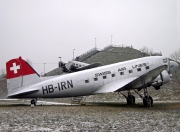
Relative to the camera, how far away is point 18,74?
21516mm

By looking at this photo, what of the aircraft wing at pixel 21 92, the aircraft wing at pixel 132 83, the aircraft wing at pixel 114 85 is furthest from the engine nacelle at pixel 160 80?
the aircraft wing at pixel 21 92

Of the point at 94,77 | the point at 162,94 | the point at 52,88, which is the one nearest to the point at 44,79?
the point at 52,88

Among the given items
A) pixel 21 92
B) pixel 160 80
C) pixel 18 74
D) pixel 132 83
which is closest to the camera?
pixel 21 92

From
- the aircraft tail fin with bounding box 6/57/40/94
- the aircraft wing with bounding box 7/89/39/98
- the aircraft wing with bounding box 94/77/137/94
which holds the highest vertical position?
the aircraft tail fin with bounding box 6/57/40/94

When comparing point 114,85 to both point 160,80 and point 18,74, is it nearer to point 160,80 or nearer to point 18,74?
point 160,80

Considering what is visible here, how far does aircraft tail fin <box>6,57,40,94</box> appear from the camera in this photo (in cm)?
2133

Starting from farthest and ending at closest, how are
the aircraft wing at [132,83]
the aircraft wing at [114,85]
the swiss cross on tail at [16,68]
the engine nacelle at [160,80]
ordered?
the engine nacelle at [160,80] < the aircraft wing at [114,85] < the swiss cross on tail at [16,68] < the aircraft wing at [132,83]

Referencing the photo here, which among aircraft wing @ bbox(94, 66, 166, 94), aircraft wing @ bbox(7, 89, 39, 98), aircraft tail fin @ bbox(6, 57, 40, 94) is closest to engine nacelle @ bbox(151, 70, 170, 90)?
aircraft wing @ bbox(94, 66, 166, 94)

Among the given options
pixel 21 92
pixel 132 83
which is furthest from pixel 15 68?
pixel 132 83

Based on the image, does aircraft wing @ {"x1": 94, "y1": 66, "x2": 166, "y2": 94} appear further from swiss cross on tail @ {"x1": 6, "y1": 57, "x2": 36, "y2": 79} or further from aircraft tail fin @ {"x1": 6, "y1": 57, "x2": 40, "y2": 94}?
swiss cross on tail @ {"x1": 6, "y1": 57, "x2": 36, "y2": 79}

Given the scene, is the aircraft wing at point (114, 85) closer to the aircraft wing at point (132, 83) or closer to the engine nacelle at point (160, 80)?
the aircraft wing at point (132, 83)

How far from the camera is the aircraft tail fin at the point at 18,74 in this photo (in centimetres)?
2133

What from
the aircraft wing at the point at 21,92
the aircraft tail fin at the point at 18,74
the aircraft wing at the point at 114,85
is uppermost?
the aircraft tail fin at the point at 18,74

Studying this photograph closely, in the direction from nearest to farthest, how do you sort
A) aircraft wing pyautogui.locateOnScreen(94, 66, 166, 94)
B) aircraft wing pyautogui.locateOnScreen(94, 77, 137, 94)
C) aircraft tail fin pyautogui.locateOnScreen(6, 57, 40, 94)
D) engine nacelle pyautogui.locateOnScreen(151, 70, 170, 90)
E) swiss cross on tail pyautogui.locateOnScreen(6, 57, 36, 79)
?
aircraft wing pyautogui.locateOnScreen(94, 66, 166, 94) < aircraft tail fin pyautogui.locateOnScreen(6, 57, 40, 94) < swiss cross on tail pyautogui.locateOnScreen(6, 57, 36, 79) < aircraft wing pyautogui.locateOnScreen(94, 77, 137, 94) < engine nacelle pyautogui.locateOnScreen(151, 70, 170, 90)
